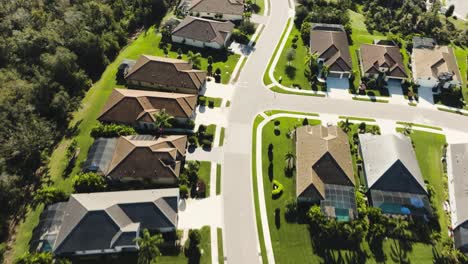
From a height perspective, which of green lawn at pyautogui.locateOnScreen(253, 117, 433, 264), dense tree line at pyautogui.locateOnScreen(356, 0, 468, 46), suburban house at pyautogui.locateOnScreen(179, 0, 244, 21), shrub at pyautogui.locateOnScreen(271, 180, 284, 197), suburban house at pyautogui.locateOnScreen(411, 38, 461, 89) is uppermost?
suburban house at pyautogui.locateOnScreen(179, 0, 244, 21)

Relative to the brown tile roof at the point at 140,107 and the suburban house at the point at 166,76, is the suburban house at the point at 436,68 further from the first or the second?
the brown tile roof at the point at 140,107

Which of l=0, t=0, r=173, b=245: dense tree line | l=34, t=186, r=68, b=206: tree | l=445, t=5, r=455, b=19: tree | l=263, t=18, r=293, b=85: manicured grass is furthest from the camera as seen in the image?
l=445, t=5, r=455, b=19: tree

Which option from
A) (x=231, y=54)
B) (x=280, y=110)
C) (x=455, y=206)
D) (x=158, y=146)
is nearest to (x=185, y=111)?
(x=158, y=146)

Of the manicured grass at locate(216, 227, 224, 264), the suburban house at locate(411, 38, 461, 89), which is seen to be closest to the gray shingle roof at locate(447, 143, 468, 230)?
the suburban house at locate(411, 38, 461, 89)

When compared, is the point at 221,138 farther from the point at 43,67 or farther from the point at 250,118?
the point at 43,67

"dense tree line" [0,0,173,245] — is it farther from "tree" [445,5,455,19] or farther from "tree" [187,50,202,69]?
"tree" [445,5,455,19]

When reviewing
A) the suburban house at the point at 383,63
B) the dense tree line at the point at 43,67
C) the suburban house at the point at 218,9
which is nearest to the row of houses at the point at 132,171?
the dense tree line at the point at 43,67

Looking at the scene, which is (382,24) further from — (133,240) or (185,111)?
(133,240)
